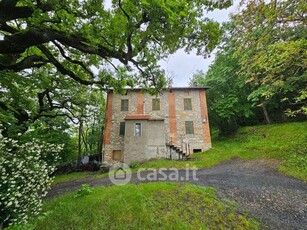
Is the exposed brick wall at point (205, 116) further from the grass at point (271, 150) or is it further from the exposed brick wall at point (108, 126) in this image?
the exposed brick wall at point (108, 126)

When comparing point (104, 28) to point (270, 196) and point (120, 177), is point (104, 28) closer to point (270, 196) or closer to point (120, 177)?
point (120, 177)

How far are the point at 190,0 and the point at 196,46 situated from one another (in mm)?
1348

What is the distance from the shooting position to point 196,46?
16.8 feet

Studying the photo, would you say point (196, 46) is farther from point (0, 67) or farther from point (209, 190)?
point (0, 67)

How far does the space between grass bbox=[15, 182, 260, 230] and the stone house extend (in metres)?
7.95

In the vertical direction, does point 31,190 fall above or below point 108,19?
below

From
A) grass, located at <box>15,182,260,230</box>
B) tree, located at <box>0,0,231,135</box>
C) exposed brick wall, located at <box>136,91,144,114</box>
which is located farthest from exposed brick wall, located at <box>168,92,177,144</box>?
grass, located at <box>15,182,260,230</box>

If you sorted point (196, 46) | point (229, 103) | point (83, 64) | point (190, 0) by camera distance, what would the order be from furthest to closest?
→ point (229, 103)
point (83, 64)
point (196, 46)
point (190, 0)

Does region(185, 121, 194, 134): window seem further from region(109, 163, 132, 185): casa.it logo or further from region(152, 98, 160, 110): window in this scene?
region(109, 163, 132, 185): casa.it logo

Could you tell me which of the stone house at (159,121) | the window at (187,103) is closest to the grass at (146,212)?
the stone house at (159,121)

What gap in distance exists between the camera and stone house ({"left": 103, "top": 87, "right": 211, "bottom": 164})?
12656 mm

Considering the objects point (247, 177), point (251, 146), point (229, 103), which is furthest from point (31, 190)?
point (229, 103)

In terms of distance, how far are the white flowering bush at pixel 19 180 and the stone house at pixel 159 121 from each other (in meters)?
9.23

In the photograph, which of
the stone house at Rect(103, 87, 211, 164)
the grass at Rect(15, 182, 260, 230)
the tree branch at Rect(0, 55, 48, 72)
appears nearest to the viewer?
the grass at Rect(15, 182, 260, 230)
